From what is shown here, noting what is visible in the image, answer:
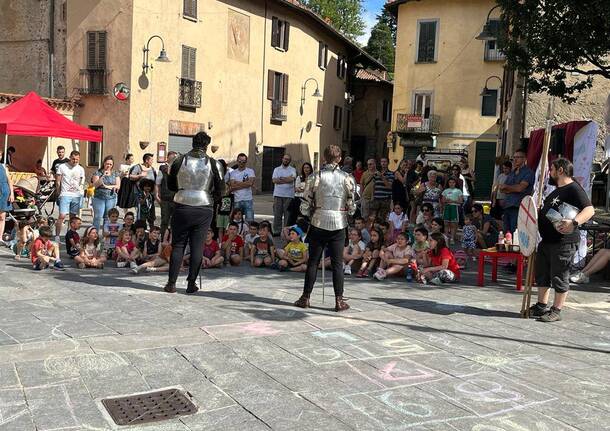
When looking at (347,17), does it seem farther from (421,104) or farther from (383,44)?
(421,104)

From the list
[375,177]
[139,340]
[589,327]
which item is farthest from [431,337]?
[375,177]

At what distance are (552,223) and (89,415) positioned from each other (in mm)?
4743

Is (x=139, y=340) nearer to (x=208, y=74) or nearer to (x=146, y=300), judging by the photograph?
(x=146, y=300)

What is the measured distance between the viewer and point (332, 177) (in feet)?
23.0

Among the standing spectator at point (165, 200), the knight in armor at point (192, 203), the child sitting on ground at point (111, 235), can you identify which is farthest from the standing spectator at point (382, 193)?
the knight in armor at point (192, 203)

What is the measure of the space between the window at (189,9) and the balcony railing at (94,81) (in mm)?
3810

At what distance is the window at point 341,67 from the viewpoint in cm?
3850

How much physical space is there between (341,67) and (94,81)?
18847 millimetres

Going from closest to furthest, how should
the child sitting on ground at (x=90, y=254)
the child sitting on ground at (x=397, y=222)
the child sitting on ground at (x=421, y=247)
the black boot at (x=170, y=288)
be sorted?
the black boot at (x=170, y=288), the child sitting on ground at (x=421, y=247), the child sitting on ground at (x=90, y=254), the child sitting on ground at (x=397, y=222)

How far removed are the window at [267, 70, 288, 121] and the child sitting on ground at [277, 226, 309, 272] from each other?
20856mm

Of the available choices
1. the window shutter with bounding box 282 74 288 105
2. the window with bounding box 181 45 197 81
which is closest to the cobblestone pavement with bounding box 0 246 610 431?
the window with bounding box 181 45 197 81

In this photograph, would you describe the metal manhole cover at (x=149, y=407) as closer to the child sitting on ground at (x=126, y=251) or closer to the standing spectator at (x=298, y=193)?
the child sitting on ground at (x=126, y=251)

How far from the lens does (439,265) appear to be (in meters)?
9.11

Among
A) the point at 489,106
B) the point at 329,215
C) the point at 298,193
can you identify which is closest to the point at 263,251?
the point at 298,193
